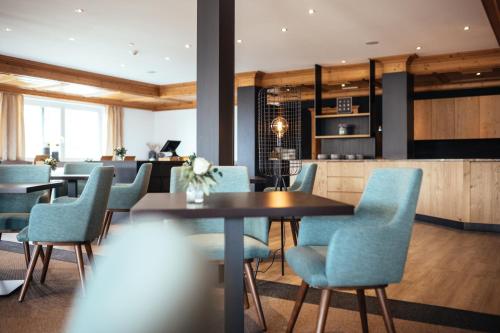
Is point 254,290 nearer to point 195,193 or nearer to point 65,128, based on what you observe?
point 195,193

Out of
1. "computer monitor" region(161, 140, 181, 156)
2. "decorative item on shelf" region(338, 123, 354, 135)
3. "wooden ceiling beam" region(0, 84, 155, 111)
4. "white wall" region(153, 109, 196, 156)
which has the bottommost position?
"computer monitor" region(161, 140, 181, 156)

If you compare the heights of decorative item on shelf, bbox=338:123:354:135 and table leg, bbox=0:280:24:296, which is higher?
decorative item on shelf, bbox=338:123:354:135

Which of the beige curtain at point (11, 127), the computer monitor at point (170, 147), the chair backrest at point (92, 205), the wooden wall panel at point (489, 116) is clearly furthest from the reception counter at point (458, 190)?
the beige curtain at point (11, 127)

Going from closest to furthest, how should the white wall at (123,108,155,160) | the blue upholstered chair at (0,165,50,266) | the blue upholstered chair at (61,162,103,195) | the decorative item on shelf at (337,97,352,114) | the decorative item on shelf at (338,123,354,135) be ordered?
the blue upholstered chair at (0,165,50,266)
the blue upholstered chair at (61,162,103,195)
the decorative item on shelf at (337,97,352,114)
the decorative item on shelf at (338,123,354,135)
the white wall at (123,108,155,160)

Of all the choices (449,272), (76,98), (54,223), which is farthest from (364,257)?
(76,98)

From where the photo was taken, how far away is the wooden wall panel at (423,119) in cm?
1061

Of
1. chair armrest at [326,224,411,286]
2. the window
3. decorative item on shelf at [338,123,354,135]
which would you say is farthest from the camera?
the window

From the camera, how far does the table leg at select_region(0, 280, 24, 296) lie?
323 cm

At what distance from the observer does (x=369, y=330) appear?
8.44 feet

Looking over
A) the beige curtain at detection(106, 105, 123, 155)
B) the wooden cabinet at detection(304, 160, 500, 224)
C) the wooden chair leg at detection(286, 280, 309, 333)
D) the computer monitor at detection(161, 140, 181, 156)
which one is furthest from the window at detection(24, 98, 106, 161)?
the wooden chair leg at detection(286, 280, 309, 333)

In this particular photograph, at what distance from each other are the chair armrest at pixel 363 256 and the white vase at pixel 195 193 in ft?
2.21

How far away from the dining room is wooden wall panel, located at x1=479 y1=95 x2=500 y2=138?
0.03 metres

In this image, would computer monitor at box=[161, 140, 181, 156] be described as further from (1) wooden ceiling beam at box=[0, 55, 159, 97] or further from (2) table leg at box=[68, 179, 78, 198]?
(2) table leg at box=[68, 179, 78, 198]

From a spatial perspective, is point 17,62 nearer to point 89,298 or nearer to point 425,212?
point 89,298
